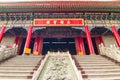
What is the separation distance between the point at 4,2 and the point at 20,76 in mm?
10990

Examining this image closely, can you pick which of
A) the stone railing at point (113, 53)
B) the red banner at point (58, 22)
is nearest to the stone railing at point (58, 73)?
the stone railing at point (113, 53)

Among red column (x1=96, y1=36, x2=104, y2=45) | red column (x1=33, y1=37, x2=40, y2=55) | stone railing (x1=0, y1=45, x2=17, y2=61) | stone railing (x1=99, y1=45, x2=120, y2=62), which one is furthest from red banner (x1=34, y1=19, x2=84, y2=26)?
stone railing (x1=99, y1=45, x2=120, y2=62)

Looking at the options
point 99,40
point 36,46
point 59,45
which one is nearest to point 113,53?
point 99,40

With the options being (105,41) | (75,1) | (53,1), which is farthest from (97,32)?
(53,1)

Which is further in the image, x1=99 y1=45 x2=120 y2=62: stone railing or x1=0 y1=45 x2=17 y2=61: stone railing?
x1=0 y1=45 x2=17 y2=61: stone railing

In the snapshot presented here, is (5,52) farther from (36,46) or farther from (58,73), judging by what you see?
(36,46)

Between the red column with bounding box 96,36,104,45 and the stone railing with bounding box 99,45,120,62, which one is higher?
the red column with bounding box 96,36,104,45

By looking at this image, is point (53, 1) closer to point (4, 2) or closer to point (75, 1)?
point (75, 1)

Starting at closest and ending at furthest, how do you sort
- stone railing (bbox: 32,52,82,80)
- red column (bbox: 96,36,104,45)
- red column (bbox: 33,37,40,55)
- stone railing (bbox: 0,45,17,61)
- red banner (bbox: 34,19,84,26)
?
stone railing (bbox: 32,52,82,80), stone railing (bbox: 0,45,17,61), red banner (bbox: 34,19,84,26), red column (bbox: 33,37,40,55), red column (bbox: 96,36,104,45)

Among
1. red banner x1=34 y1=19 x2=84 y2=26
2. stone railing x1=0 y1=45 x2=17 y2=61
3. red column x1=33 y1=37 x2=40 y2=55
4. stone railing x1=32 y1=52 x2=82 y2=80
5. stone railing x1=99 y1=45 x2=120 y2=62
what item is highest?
red banner x1=34 y1=19 x2=84 y2=26

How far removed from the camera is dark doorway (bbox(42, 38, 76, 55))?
19000 millimetres

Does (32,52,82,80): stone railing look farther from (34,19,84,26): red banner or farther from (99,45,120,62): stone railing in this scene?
(34,19,84,26): red banner

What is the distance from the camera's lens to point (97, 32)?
677 inches

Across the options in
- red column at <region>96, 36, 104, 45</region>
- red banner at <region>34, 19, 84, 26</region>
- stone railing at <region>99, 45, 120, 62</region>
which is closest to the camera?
stone railing at <region>99, 45, 120, 62</region>
